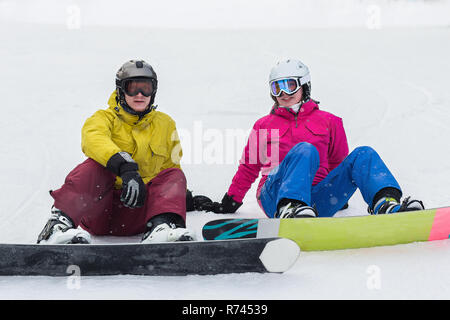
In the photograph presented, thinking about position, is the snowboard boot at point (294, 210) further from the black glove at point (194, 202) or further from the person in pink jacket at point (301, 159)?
the black glove at point (194, 202)

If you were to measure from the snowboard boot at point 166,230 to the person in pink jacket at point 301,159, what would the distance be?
0.62 m

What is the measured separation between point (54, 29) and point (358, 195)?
13.3m

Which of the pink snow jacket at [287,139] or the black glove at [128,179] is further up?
the pink snow jacket at [287,139]

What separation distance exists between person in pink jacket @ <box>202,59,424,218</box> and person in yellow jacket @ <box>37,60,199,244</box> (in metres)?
0.62

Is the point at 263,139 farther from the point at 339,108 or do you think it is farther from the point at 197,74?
the point at 197,74

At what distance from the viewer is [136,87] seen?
11.3ft

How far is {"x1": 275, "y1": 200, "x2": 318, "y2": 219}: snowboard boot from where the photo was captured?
2980mm

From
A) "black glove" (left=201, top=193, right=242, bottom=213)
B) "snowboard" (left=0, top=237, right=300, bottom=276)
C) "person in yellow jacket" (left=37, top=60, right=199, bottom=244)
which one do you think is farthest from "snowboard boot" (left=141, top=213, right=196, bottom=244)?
"black glove" (left=201, top=193, right=242, bottom=213)

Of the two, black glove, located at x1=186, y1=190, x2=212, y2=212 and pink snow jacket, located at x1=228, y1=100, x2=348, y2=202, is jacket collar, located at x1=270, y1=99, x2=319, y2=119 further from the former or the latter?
black glove, located at x1=186, y1=190, x2=212, y2=212

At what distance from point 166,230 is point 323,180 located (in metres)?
1.24

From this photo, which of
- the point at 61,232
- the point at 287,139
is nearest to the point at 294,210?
the point at 287,139

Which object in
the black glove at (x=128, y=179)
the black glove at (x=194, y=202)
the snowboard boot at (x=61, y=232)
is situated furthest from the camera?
the black glove at (x=194, y=202)

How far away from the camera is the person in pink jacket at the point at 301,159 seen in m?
3.22

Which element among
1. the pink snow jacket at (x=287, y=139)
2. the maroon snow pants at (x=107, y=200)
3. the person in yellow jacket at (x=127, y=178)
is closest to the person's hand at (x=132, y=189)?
the person in yellow jacket at (x=127, y=178)
